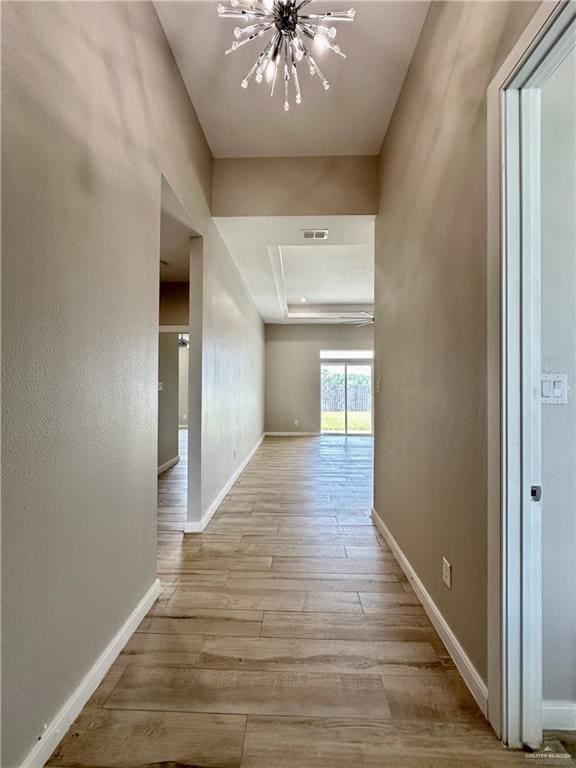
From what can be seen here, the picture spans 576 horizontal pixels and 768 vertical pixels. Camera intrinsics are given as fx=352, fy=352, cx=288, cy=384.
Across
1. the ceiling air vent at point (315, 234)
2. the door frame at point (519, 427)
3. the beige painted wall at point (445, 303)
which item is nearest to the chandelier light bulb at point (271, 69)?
the beige painted wall at point (445, 303)

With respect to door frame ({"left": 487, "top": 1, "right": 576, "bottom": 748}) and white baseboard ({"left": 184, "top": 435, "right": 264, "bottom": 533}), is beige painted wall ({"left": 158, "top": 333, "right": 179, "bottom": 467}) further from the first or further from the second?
door frame ({"left": 487, "top": 1, "right": 576, "bottom": 748})

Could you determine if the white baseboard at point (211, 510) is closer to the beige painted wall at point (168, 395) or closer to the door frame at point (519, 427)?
the beige painted wall at point (168, 395)

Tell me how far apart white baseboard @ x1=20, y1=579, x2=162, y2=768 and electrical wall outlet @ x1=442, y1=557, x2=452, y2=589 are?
1.53 meters

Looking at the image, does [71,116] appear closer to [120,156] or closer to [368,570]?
[120,156]

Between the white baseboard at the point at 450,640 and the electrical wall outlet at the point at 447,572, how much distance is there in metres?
0.19

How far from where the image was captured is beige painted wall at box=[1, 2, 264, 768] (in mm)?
1034

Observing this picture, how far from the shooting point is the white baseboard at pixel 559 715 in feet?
4.14

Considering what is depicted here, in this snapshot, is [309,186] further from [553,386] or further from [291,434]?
[291,434]

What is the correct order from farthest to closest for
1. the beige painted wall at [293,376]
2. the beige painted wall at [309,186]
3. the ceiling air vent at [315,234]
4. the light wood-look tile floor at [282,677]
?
the beige painted wall at [293,376]
the ceiling air vent at [315,234]
the beige painted wall at [309,186]
the light wood-look tile floor at [282,677]

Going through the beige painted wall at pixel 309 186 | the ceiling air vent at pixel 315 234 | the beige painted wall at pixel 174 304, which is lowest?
the beige painted wall at pixel 174 304

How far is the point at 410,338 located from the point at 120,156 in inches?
72.9

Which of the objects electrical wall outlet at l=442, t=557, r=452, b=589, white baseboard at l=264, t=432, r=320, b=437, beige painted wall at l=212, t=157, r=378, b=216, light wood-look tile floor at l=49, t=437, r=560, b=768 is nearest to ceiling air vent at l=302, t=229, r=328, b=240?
beige painted wall at l=212, t=157, r=378, b=216

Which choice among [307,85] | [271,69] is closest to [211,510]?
[271,69]

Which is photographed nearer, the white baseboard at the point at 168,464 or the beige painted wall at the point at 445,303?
the beige painted wall at the point at 445,303
